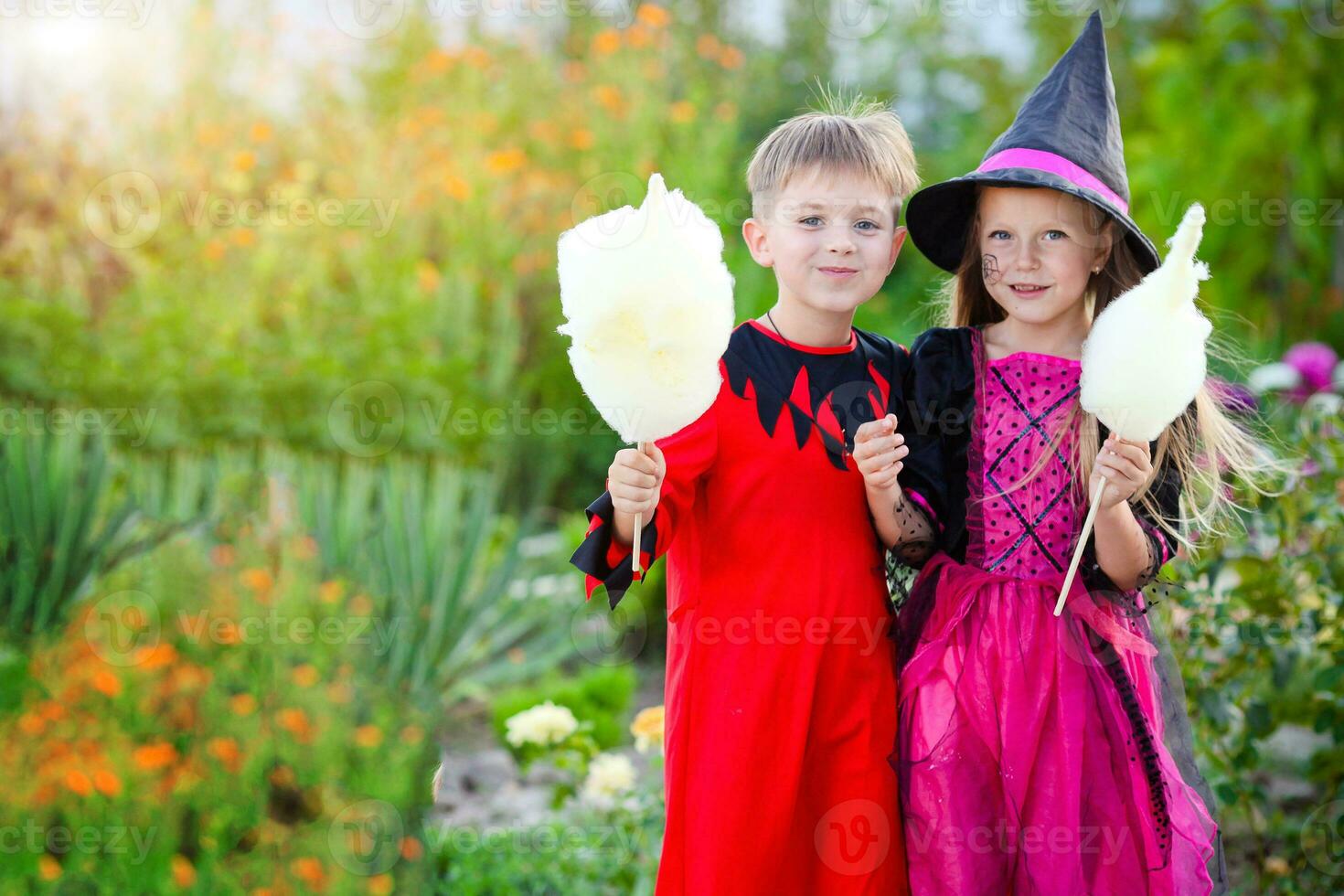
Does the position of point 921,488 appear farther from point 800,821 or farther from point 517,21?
point 517,21

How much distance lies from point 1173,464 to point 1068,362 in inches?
9.9

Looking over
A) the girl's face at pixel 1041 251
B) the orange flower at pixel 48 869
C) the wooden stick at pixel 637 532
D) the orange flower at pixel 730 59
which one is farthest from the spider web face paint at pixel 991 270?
the orange flower at pixel 730 59

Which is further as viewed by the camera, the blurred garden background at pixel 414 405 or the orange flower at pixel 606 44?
the orange flower at pixel 606 44

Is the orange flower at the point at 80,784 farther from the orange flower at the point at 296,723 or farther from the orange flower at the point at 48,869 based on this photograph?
the orange flower at the point at 296,723

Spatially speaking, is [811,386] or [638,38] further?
[638,38]

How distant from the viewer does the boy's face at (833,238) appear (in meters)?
1.89

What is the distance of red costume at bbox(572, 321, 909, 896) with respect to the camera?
1836mm

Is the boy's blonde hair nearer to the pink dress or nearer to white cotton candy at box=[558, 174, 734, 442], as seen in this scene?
white cotton candy at box=[558, 174, 734, 442]

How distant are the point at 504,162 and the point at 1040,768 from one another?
13.3 ft

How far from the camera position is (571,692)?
12.4 ft

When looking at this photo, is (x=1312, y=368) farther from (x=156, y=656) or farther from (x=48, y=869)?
(x=48, y=869)

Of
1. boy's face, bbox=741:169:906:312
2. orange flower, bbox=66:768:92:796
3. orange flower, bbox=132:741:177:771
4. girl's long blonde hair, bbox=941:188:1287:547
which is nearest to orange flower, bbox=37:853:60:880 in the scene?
orange flower, bbox=66:768:92:796

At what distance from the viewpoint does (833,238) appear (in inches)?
73.8

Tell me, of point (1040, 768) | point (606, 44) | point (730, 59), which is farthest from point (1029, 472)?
point (730, 59)
